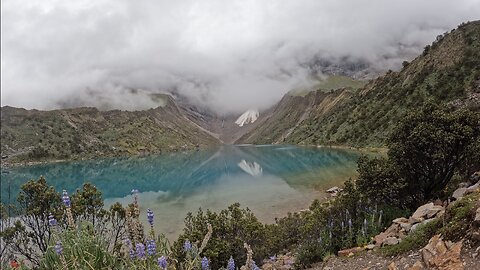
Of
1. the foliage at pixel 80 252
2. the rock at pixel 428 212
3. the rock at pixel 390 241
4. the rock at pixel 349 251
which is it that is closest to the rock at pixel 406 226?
the rock at pixel 428 212

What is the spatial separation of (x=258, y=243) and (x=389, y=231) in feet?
24.6

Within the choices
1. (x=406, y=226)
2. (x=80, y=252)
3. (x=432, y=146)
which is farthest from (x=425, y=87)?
(x=80, y=252)

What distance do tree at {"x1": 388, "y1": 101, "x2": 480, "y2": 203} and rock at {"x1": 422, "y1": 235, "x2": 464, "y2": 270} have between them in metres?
7.44

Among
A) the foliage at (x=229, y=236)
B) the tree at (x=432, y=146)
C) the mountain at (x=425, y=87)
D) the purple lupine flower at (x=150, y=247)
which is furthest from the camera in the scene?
the mountain at (x=425, y=87)

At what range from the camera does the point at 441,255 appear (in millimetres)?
8984

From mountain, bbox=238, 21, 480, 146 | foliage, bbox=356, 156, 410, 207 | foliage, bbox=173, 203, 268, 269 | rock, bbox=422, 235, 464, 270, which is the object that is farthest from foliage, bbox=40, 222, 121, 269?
mountain, bbox=238, 21, 480, 146

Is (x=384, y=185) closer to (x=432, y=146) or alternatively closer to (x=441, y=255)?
(x=432, y=146)

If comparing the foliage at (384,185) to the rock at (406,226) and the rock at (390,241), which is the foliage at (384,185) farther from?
the rock at (390,241)

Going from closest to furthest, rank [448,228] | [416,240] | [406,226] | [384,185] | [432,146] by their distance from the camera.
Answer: [448,228] → [416,240] → [406,226] → [432,146] → [384,185]

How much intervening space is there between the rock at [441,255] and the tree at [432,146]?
24.4 feet

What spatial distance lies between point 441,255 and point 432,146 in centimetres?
859

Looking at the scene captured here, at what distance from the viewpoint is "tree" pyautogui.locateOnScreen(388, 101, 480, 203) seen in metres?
16.3

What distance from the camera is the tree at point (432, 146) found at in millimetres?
16328

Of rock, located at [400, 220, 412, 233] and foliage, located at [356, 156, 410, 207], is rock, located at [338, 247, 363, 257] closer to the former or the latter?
rock, located at [400, 220, 412, 233]
